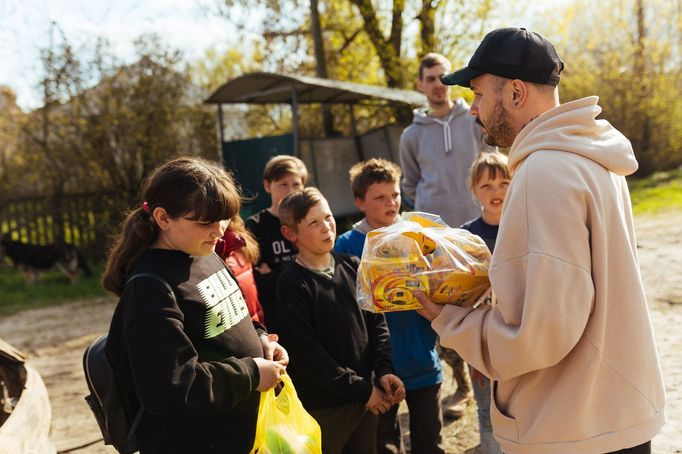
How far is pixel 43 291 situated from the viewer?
11734mm

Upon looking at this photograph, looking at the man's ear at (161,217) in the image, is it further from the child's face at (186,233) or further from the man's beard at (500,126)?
the man's beard at (500,126)

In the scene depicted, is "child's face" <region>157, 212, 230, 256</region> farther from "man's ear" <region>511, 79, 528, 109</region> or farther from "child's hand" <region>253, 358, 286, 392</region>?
"man's ear" <region>511, 79, 528, 109</region>

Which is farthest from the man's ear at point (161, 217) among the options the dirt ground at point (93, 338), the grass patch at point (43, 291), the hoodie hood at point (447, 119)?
the grass patch at point (43, 291)

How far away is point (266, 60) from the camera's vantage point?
16109 mm

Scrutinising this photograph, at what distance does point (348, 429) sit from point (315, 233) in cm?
89

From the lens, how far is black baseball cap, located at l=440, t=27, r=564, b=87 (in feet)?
6.43

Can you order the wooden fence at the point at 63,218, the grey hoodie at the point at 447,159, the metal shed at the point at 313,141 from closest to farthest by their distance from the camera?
the grey hoodie at the point at 447,159 < the metal shed at the point at 313,141 < the wooden fence at the point at 63,218

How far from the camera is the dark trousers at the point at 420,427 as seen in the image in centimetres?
345

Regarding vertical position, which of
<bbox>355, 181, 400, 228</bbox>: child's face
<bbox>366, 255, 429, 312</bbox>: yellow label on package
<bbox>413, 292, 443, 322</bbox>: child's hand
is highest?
<bbox>355, 181, 400, 228</bbox>: child's face

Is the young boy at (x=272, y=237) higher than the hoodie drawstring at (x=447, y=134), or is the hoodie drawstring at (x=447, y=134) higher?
the hoodie drawstring at (x=447, y=134)

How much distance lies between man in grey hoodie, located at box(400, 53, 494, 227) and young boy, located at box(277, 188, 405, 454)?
185 cm

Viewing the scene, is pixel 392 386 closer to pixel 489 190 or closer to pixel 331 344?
pixel 331 344

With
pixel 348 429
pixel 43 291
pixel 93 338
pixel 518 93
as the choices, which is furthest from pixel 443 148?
pixel 43 291

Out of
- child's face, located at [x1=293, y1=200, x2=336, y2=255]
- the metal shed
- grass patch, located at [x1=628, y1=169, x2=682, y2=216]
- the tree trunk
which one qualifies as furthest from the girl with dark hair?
grass patch, located at [x1=628, y1=169, x2=682, y2=216]
